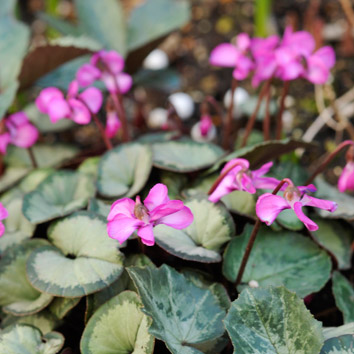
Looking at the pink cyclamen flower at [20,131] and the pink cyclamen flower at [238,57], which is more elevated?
the pink cyclamen flower at [238,57]


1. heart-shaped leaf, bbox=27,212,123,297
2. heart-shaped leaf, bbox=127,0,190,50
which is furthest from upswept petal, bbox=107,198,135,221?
heart-shaped leaf, bbox=127,0,190,50

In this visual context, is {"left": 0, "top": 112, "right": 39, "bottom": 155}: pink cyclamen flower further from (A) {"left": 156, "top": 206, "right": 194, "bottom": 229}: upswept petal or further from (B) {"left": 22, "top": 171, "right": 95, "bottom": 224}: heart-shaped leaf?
(A) {"left": 156, "top": 206, "right": 194, "bottom": 229}: upswept petal

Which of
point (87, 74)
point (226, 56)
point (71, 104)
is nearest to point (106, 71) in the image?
point (87, 74)

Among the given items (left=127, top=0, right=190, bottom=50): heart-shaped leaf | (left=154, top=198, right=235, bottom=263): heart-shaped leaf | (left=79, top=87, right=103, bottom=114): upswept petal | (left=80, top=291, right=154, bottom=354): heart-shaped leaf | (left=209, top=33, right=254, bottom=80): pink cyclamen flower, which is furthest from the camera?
(left=127, top=0, right=190, bottom=50): heart-shaped leaf

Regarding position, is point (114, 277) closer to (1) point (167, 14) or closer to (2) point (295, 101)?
(1) point (167, 14)

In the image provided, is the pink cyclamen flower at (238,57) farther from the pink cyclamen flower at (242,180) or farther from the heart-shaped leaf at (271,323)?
the heart-shaped leaf at (271,323)

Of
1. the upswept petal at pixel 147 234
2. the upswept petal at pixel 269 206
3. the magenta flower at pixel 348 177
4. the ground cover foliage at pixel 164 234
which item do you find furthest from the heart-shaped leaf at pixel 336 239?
the upswept petal at pixel 147 234
